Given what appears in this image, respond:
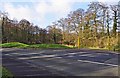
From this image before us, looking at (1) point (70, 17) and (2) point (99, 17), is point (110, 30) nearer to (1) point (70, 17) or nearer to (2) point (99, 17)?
(2) point (99, 17)

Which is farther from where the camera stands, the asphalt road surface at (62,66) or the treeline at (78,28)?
the treeline at (78,28)

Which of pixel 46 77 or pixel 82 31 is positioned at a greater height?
pixel 82 31

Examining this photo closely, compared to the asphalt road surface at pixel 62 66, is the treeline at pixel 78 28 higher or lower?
higher

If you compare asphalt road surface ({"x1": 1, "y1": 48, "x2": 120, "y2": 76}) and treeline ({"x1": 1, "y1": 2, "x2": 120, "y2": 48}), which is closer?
asphalt road surface ({"x1": 1, "y1": 48, "x2": 120, "y2": 76})

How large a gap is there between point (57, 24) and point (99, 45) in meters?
6.66

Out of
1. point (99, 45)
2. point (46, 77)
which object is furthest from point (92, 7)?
point (46, 77)

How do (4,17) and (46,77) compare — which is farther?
Result: (4,17)

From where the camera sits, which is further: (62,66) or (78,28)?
(78,28)

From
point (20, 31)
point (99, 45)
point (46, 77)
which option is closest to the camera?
point (46, 77)

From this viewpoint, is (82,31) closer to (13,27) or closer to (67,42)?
(67,42)

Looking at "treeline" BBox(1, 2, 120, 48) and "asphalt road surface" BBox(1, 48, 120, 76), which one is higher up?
"treeline" BBox(1, 2, 120, 48)

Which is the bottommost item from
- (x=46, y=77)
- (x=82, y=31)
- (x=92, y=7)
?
(x=46, y=77)

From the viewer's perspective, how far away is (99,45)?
28734mm

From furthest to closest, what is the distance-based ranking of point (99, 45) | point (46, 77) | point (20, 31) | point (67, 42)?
point (20, 31) < point (67, 42) < point (99, 45) < point (46, 77)
